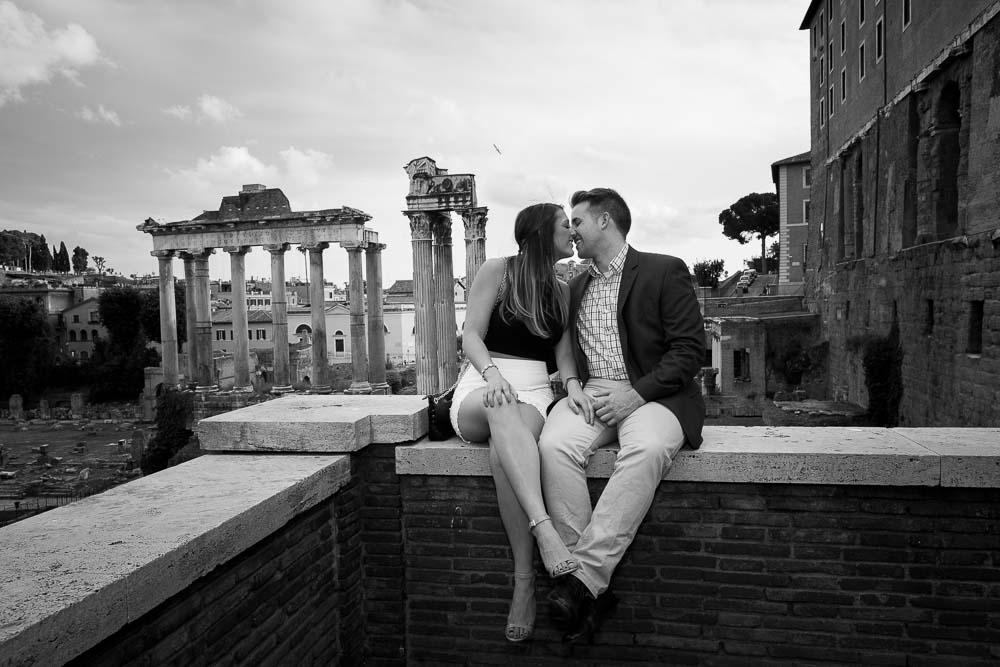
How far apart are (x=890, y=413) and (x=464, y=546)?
741 inches

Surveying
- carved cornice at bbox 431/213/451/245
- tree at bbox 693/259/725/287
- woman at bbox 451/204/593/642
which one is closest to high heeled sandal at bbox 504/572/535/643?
woman at bbox 451/204/593/642

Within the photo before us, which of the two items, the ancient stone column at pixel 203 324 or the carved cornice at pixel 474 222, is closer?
the carved cornice at pixel 474 222

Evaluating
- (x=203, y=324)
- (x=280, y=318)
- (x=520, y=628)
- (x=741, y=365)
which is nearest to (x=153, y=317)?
(x=203, y=324)

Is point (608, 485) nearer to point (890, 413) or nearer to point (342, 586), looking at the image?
point (342, 586)

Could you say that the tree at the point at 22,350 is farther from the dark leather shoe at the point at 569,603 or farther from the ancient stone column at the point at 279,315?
the dark leather shoe at the point at 569,603

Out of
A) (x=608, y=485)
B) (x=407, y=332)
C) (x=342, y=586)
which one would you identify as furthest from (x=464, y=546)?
(x=407, y=332)

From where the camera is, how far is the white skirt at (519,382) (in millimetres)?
3850

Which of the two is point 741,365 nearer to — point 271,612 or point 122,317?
point 271,612

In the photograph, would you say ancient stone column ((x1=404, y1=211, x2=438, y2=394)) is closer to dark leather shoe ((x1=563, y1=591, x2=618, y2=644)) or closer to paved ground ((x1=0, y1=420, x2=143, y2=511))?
paved ground ((x1=0, y1=420, x2=143, y2=511))

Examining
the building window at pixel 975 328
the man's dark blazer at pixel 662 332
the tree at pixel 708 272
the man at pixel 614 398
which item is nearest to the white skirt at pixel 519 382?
the man at pixel 614 398

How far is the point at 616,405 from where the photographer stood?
352cm

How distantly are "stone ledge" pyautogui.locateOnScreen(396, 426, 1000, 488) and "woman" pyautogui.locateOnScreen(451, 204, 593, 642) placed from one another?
7.8 inches

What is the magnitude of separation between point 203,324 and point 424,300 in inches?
476

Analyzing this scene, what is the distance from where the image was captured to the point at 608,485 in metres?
3.33
